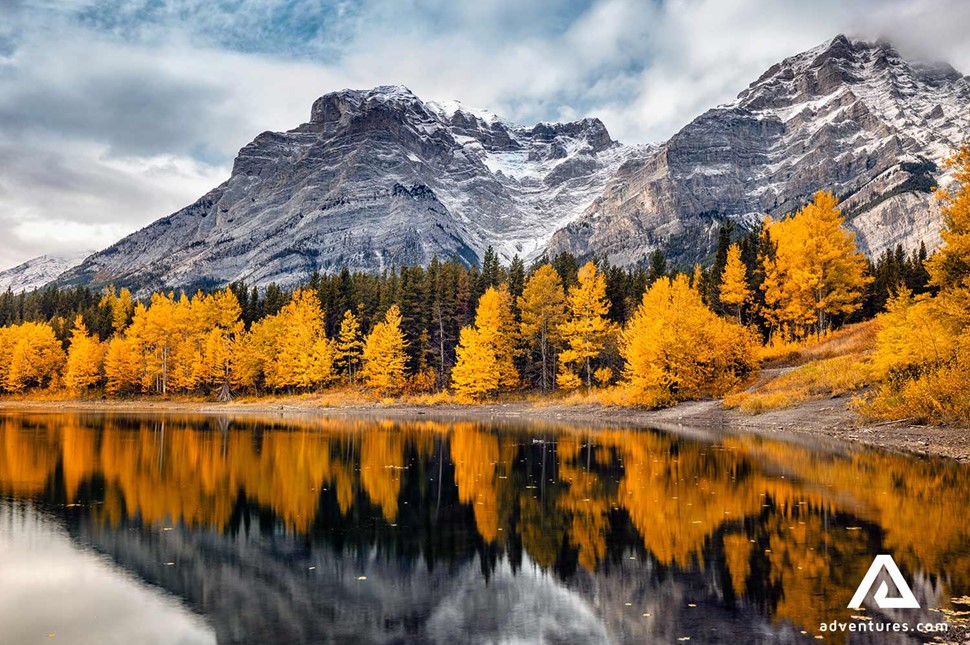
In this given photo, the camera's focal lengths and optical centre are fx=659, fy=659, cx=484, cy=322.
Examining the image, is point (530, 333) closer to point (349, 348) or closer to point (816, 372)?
point (349, 348)

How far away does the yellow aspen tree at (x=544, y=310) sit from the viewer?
78375mm

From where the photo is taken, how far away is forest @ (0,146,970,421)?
57562 mm

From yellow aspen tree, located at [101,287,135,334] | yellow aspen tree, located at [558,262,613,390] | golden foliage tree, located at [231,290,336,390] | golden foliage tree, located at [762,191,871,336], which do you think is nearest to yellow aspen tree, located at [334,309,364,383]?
golden foliage tree, located at [231,290,336,390]

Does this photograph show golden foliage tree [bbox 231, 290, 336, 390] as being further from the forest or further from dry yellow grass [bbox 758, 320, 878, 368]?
dry yellow grass [bbox 758, 320, 878, 368]

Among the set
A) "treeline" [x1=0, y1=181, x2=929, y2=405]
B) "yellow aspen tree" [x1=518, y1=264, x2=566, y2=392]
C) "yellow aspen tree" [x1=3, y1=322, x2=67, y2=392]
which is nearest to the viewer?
"treeline" [x1=0, y1=181, x2=929, y2=405]

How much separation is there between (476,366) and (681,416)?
2871 centimetres

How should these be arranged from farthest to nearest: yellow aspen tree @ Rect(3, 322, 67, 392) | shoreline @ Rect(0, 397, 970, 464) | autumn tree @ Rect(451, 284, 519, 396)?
Answer: yellow aspen tree @ Rect(3, 322, 67, 392) → autumn tree @ Rect(451, 284, 519, 396) → shoreline @ Rect(0, 397, 970, 464)

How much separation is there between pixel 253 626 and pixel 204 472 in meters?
19.4

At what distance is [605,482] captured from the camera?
80.5ft

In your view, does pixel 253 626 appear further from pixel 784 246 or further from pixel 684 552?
pixel 784 246

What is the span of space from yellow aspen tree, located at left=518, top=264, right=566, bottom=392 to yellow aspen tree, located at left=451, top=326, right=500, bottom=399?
5.45 metres

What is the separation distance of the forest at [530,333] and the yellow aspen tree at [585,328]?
23 cm

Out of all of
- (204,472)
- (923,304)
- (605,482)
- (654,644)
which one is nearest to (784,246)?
(923,304)
